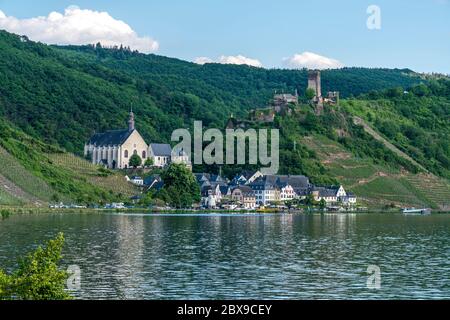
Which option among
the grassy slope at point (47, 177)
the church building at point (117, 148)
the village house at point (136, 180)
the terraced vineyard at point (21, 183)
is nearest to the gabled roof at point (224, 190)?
the village house at point (136, 180)

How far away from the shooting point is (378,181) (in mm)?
→ 133875

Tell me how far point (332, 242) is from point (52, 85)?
131m

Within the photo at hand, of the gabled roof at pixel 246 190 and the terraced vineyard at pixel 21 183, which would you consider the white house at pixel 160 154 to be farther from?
the terraced vineyard at pixel 21 183

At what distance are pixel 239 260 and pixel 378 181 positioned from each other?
95.6 metres

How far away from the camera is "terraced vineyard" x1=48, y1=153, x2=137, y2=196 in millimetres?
109350

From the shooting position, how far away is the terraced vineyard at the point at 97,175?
109m

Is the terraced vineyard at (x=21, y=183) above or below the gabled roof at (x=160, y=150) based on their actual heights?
below

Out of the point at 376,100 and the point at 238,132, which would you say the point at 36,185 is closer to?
the point at 238,132

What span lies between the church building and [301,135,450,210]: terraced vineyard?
26.6 m

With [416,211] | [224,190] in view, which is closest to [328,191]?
[416,211]

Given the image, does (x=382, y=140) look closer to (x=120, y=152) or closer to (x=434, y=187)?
(x=434, y=187)

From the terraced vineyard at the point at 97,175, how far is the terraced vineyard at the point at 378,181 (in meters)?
35.2

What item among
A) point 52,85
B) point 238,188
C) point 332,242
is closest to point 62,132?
point 52,85

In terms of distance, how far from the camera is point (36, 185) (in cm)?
9525
